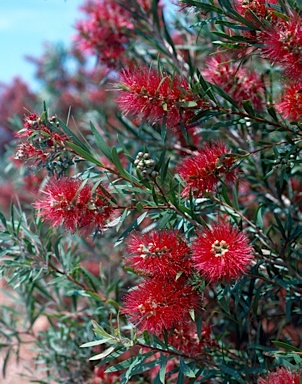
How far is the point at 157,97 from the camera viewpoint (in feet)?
3.01

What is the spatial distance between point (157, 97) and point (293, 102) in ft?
0.84

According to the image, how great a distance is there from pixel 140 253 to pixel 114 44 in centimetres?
105

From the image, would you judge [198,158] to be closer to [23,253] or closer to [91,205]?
[91,205]

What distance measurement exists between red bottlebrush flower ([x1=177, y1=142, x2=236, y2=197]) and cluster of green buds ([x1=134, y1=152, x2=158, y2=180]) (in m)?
0.06

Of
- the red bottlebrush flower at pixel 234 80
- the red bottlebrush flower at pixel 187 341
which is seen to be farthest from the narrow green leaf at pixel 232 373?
the red bottlebrush flower at pixel 234 80

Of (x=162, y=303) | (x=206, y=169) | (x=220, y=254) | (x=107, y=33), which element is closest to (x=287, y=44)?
(x=206, y=169)

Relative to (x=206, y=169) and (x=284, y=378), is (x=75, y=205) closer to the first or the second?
(x=206, y=169)

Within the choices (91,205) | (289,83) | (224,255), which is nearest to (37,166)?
(91,205)

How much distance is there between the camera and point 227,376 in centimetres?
109

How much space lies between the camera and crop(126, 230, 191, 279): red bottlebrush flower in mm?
870

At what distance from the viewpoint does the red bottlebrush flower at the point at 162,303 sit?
34.2 inches

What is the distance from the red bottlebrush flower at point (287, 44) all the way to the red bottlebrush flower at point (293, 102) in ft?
0.23

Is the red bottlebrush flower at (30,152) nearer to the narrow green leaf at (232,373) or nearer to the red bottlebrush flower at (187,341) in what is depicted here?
the red bottlebrush flower at (187,341)

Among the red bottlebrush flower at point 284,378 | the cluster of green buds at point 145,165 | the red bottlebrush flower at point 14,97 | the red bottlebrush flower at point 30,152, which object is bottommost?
the red bottlebrush flower at point 284,378
